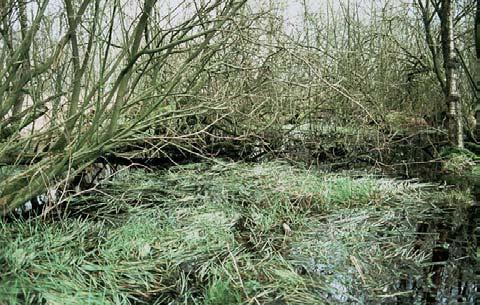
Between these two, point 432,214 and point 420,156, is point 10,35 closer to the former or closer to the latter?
point 432,214

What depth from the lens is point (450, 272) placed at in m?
4.20

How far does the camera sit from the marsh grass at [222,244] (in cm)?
358

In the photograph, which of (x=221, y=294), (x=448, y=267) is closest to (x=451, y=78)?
(x=448, y=267)

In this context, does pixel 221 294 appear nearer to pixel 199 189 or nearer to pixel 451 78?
pixel 199 189

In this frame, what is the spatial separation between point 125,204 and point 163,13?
2997 millimetres

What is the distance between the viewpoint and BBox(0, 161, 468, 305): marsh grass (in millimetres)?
3578

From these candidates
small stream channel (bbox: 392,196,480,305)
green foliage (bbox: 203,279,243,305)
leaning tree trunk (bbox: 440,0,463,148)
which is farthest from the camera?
leaning tree trunk (bbox: 440,0,463,148)

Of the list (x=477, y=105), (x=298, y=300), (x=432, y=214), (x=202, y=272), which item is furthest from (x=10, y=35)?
(x=477, y=105)

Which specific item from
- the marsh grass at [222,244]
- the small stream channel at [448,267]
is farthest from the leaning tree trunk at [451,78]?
the small stream channel at [448,267]

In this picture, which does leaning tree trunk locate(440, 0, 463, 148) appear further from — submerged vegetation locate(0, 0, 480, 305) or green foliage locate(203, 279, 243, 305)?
green foliage locate(203, 279, 243, 305)

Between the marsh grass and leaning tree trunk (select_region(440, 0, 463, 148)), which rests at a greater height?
leaning tree trunk (select_region(440, 0, 463, 148))

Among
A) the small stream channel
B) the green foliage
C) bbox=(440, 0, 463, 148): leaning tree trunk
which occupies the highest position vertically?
Answer: bbox=(440, 0, 463, 148): leaning tree trunk

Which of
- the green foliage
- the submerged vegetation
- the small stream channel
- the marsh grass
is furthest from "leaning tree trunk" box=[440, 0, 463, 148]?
the green foliage

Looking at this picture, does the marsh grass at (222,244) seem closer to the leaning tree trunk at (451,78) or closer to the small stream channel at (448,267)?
the small stream channel at (448,267)
